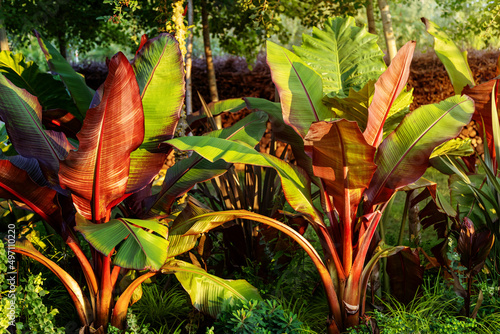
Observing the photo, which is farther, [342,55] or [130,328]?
[342,55]

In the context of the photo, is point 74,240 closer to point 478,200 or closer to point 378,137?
point 378,137

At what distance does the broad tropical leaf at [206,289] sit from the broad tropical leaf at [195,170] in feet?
1.22

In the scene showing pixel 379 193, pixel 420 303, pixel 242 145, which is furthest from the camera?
pixel 420 303

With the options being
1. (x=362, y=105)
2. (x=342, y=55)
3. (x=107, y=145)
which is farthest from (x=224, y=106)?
(x=107, y=145)

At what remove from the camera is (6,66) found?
9.53 feet

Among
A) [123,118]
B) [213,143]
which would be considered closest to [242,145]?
[213,143]

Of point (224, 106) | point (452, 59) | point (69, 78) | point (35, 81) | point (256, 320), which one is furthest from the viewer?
point (452, 59)

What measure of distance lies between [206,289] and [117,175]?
809 millimetres

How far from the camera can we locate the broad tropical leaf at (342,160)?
207cm

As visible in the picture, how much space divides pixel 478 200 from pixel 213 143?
6.25 ft

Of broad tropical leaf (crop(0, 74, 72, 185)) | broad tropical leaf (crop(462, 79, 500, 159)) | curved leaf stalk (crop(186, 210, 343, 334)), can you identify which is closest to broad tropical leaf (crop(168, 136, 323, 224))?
curved leaf stalk (crop(186, 210, 343, 334))

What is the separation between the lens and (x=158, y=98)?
2496 millimetres

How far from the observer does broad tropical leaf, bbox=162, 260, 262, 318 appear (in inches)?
94.1

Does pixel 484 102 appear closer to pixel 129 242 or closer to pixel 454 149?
pixel 454 149
